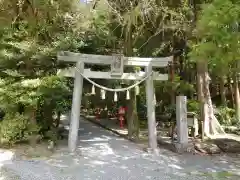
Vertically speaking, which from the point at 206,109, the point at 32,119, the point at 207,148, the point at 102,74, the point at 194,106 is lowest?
the point at 207,148

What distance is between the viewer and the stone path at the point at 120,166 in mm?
5875

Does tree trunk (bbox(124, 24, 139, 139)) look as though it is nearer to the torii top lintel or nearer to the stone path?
the stone path

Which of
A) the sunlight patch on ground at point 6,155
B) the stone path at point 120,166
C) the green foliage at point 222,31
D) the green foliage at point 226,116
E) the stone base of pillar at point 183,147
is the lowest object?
the stone path at point 120,166

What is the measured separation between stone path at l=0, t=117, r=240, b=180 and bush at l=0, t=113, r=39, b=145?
1.09m

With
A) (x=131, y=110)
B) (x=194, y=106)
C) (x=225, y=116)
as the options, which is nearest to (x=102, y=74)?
(x=131, y=110)

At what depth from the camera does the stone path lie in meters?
5.88

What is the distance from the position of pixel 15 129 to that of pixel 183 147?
4921 mm

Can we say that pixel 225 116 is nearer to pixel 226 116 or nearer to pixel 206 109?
pixel 226 116

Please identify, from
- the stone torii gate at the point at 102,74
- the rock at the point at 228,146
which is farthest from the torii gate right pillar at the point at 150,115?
the rock at the point at 228,146

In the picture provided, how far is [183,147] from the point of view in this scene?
8.06 metres

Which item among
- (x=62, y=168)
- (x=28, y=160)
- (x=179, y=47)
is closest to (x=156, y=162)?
(x=62, y=168)

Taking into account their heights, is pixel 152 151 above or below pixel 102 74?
below

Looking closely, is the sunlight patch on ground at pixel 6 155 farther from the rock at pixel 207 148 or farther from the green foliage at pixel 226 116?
the green foliage at pixel 226 116

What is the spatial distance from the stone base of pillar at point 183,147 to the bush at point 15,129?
166 inches
